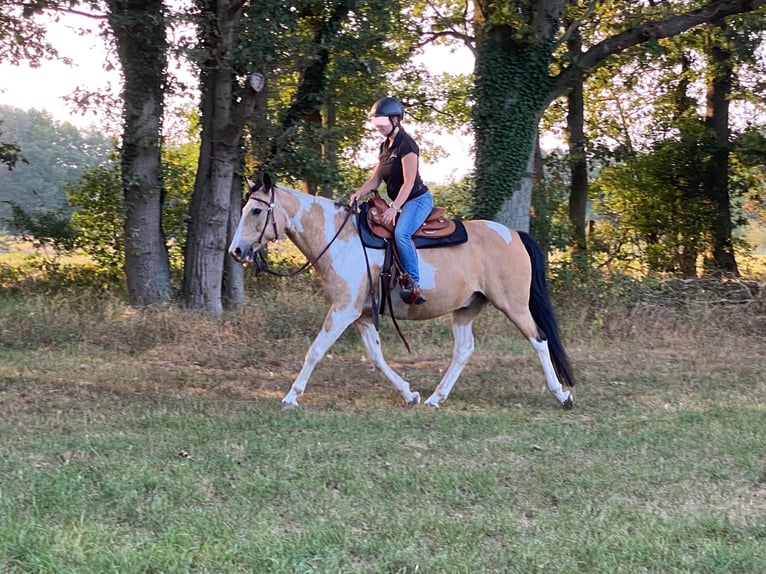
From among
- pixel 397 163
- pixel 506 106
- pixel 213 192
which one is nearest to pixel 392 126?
pixel 397 163

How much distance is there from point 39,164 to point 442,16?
402 inches

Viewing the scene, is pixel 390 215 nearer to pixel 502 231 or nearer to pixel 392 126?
pixel 392 126

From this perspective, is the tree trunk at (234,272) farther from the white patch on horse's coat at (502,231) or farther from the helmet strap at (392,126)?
the helmet strap at (392,126)

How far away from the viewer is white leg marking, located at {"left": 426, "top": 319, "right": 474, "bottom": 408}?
7652mm

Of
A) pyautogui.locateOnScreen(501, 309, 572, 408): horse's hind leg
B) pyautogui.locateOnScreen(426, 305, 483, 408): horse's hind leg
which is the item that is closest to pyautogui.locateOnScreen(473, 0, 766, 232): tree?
pyautogui.locateOnScreen(426, 305, 483, 408): horse's hind leg

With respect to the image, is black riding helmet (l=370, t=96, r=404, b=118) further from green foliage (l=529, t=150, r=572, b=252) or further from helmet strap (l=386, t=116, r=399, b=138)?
green foliage (l=529, t=150, r=572, b=252)

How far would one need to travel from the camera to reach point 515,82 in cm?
1387

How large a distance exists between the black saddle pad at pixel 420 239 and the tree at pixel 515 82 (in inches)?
258

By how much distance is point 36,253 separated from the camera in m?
15.2

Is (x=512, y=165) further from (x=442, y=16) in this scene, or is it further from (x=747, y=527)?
(x=747, y=527)

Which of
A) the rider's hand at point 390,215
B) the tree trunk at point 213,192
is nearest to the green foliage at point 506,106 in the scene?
the tree trunk at point 213,192

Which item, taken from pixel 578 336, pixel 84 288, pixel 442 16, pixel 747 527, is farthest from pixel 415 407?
pixel 442 16

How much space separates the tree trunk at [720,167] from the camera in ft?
60.4

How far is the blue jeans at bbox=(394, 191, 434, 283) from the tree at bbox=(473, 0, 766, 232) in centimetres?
697
